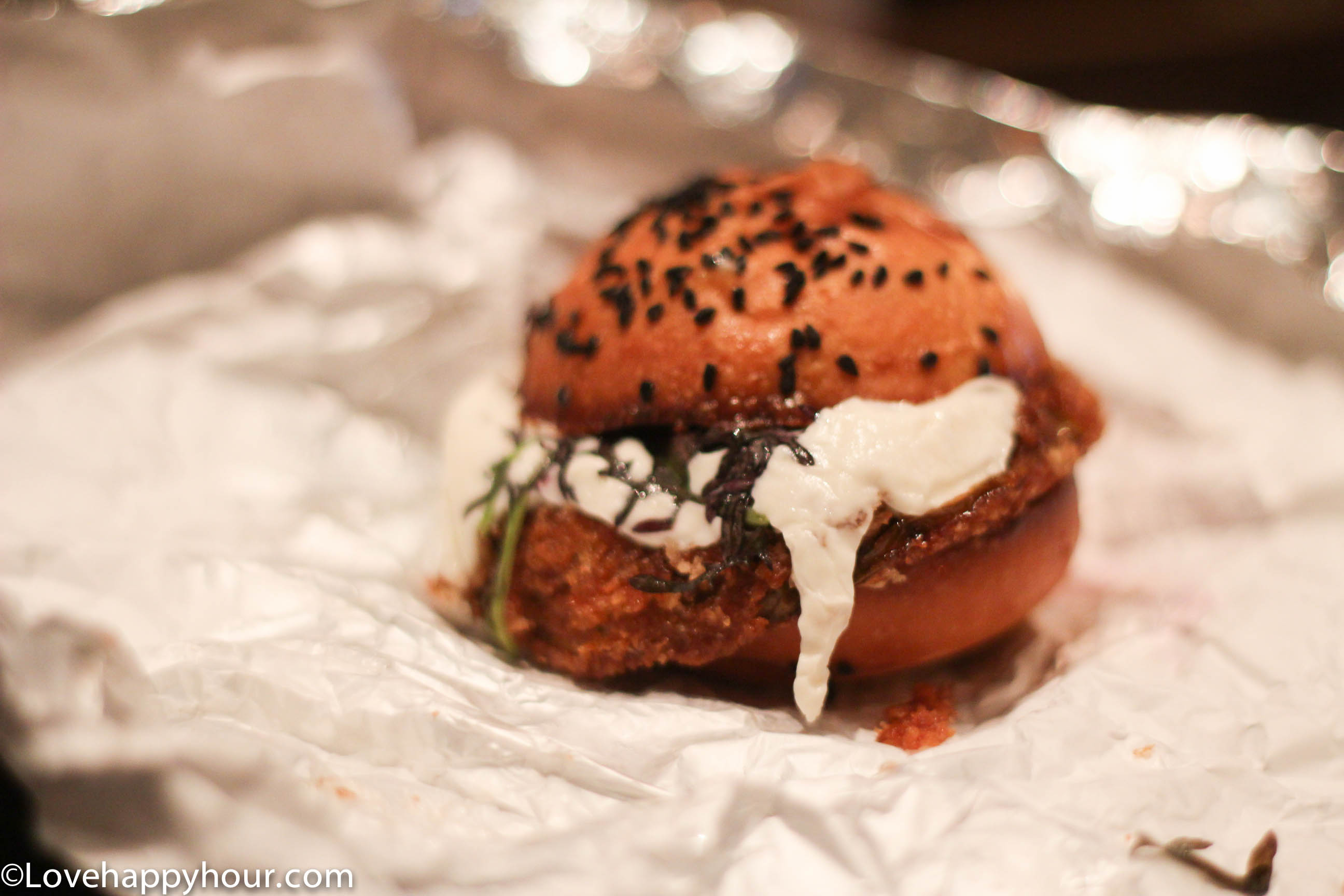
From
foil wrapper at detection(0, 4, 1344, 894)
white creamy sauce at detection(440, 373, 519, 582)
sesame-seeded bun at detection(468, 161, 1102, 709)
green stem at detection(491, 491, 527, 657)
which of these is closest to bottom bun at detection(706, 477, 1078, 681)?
sesame-seeded bun at detection(468, 161, 1102, 709)

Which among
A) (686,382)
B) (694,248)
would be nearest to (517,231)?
(694,248)

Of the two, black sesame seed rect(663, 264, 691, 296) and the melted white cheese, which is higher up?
black sesame seed rect(663, 264, 691, 296)

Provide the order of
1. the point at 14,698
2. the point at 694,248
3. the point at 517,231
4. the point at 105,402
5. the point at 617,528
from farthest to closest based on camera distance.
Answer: the point at 517,231 → the point at 105,402 → the point at 694,248 → the point at 617,528 → the point at 14,698

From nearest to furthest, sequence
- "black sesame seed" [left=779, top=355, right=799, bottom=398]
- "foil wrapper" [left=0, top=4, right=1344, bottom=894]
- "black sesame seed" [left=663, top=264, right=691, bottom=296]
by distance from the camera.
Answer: "foil wrapper" [left=0, top=4, right=1344, bottom=894], "black sesame seed" [left=779, top=355, right=799, bottom=398], "black sesame seed" [left=663, top=264, right=691, bottom=296]

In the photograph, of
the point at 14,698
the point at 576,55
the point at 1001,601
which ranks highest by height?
the point at 576,55

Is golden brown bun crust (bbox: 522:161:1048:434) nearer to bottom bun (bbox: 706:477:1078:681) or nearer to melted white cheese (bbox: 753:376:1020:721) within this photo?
melted white cheese (bbox: 753:376:1020:721)

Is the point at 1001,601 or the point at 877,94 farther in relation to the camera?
the point at 877,94

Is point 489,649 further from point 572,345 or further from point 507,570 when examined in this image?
point 572,345

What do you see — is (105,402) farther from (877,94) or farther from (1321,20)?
(1321,20)
